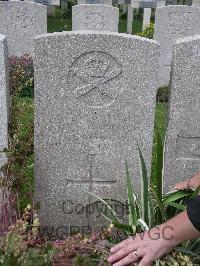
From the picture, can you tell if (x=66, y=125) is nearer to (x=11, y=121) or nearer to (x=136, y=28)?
(x=11, y=121)

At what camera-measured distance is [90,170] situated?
3297mm

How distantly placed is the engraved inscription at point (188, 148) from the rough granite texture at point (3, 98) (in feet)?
4.31

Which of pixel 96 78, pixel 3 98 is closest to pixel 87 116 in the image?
pixel 96 78

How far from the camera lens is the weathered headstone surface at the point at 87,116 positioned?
2912 mm

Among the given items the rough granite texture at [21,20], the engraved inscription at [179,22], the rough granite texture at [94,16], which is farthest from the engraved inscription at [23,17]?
the engraved inscription at [179,22]

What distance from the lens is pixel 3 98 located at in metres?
3.10

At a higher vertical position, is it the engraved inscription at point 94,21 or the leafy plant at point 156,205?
the engraved inscription at point 94,21

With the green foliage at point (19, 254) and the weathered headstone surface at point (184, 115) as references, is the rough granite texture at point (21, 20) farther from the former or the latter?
the green foliage at point (19, 254)

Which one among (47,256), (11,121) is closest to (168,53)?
(11,121)

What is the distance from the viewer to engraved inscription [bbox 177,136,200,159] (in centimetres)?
363

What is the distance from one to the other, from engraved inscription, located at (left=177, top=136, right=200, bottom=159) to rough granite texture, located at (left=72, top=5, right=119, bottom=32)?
423 centimetres

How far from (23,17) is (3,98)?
14.2ft

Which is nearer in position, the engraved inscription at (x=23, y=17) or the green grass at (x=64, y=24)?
the engraved inscription at (x=23, y=17)

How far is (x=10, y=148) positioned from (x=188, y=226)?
1.80 meters
